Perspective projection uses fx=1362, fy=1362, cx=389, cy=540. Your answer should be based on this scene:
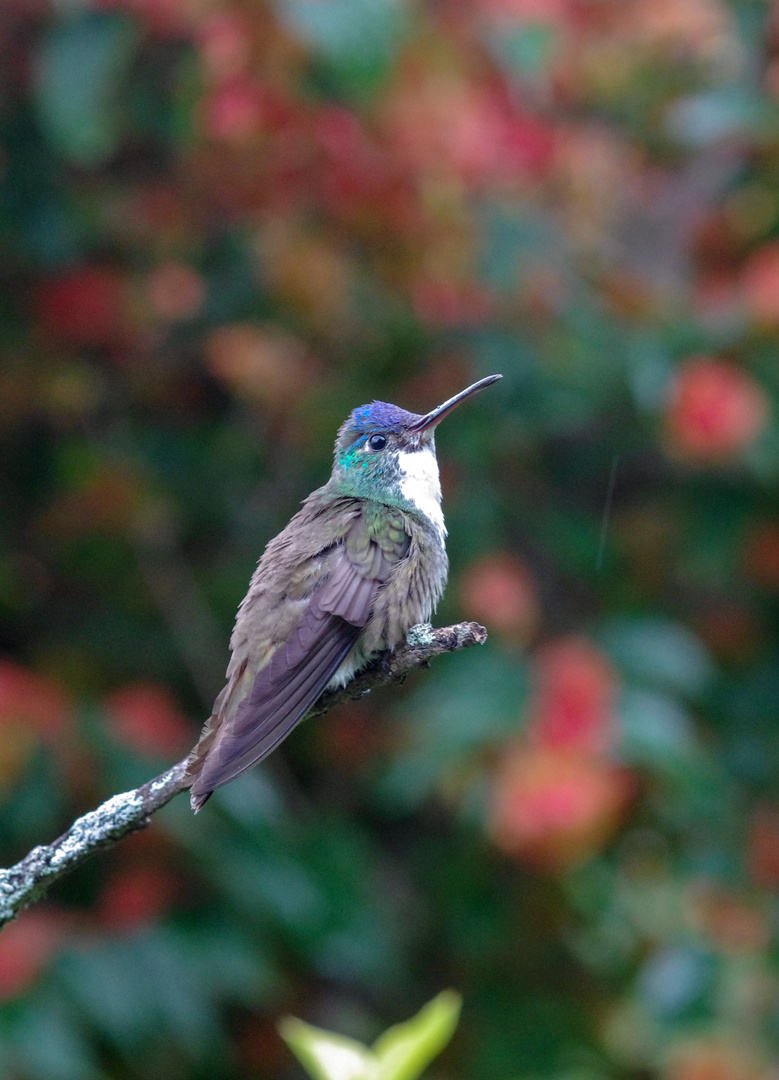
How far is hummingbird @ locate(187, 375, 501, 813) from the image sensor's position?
2.08 metres

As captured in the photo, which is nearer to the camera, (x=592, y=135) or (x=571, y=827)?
(x=571, y=827)

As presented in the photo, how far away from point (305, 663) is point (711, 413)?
2.74m

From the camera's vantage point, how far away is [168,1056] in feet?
15.4

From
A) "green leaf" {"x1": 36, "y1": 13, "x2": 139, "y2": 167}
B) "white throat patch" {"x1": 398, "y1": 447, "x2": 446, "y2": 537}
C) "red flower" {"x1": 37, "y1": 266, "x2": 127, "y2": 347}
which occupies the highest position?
"green leaf" {"x1": 36, "y1": 13, "x2": 139, "y2": 167}

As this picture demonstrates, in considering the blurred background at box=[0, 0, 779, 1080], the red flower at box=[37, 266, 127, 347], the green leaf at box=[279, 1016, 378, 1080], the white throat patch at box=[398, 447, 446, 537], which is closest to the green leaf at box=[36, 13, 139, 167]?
the blurred background at box=[0, 0, 779, 1080]

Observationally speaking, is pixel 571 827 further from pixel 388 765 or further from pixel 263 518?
pixel 263 518

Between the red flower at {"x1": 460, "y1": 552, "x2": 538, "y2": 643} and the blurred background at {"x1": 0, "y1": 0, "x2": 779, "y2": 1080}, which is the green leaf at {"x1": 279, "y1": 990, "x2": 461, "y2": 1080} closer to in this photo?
the blurred background at {"x1": 0, "y1": 0, "x2": 779, "y2": 1080}

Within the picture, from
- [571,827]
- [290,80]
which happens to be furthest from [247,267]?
[571,827]

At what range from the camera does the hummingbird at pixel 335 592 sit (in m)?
2.08

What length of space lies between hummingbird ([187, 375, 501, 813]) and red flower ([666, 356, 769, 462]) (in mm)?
1678

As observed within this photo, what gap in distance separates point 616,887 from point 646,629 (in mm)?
1193

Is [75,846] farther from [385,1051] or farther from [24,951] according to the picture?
[24,951]

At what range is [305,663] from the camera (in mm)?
2268

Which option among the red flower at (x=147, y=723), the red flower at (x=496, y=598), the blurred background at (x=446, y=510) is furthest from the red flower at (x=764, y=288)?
the red flower at (x=147, y=723)
